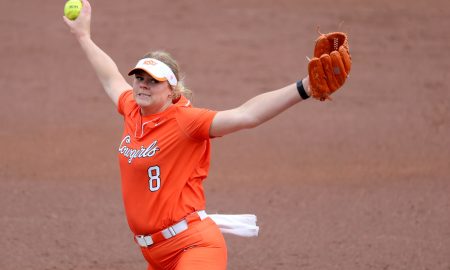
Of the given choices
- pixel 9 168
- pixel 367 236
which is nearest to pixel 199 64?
pixel 9 168

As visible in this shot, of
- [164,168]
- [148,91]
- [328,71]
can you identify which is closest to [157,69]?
[148,91]

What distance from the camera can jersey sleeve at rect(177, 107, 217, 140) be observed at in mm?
4355

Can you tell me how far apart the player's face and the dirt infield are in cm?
252

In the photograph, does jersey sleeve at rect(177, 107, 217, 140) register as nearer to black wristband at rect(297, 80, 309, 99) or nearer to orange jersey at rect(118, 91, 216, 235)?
orange jersey at rect(118, 91, 216, 235)

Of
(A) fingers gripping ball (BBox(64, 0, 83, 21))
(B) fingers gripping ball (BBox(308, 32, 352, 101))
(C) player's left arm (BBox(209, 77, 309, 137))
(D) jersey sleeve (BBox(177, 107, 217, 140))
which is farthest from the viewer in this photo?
(A) fingers gripping ball (BBox(64, 0, 83, 21))

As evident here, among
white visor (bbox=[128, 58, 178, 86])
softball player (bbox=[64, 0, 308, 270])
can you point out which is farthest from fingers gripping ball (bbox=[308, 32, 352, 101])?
white visor (bbox=[128, 58, 178, 86])

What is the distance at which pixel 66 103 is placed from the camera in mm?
10938

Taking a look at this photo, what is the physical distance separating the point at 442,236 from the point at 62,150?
4.28 meters

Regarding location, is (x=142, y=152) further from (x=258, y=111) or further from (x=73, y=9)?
(x=73, y=9)

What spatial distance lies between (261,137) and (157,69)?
5.66m

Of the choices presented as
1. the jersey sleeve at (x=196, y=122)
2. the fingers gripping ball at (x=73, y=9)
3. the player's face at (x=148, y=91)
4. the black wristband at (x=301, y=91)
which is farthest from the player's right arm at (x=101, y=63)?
the black wristband at (x=301, y=91)

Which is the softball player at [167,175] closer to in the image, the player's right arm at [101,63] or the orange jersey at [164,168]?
the orange jersey at [164,168]

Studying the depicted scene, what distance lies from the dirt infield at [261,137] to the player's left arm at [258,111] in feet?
8.77

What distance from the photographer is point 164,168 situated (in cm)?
445
